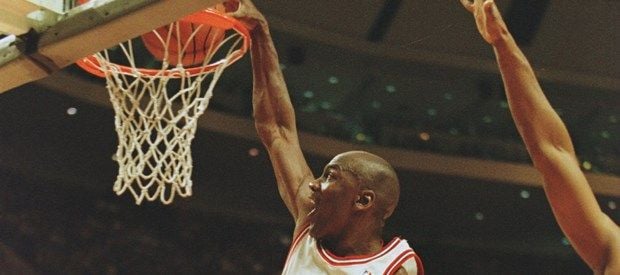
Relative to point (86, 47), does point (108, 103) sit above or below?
below

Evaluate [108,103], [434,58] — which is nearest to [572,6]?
[434,58]

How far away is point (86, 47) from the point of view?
2.68m

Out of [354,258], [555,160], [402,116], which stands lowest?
[402,116]

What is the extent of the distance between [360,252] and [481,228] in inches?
224

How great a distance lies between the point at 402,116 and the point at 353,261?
551 cm

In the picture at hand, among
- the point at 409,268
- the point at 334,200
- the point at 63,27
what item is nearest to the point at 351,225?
the point at 334,200

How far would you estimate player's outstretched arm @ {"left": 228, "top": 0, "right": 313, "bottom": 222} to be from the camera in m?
2.65

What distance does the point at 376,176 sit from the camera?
2.24 meters

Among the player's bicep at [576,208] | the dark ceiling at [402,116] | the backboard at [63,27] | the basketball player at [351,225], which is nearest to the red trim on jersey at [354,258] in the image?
the basketball player at [351,225]

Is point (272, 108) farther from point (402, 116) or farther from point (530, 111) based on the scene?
→ point (402, 116)

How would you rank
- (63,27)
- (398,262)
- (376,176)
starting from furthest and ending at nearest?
(63,27) < (376,176) < (398,262)

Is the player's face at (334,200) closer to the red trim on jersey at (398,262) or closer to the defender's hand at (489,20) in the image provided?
the red trim on jersey at (398,262)

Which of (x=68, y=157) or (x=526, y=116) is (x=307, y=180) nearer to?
(x=526, y=116)

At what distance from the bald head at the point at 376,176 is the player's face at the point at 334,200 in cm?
2
